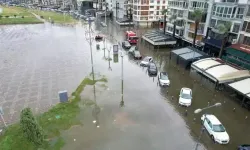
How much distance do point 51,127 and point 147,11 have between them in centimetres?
7434

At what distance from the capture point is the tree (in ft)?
59.2

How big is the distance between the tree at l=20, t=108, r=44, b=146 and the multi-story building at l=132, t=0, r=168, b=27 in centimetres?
7499

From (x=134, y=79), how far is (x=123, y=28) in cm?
5399

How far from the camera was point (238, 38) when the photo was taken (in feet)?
119

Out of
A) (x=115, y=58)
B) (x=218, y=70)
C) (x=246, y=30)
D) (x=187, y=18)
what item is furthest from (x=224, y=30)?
(x=115, y=58)

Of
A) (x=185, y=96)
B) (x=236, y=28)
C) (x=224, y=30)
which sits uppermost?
(x=236, y=28)

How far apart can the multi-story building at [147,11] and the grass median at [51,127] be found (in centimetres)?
6480

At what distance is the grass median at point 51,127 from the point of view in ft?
65.2

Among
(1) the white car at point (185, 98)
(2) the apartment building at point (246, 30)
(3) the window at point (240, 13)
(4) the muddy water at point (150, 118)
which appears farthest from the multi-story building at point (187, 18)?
(1) the white car at point (185, 98)

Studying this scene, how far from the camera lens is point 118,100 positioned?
2872 cm

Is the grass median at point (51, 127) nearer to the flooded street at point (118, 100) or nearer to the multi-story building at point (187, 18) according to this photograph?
the flooded street at point (118, 100)

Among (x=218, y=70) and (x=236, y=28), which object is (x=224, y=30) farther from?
(x=218, y=70)

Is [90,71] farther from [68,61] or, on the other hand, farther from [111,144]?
[111,144]

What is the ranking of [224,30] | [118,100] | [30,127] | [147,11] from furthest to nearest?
[147,11] < [224,30] < [118,100] < [30,127]
